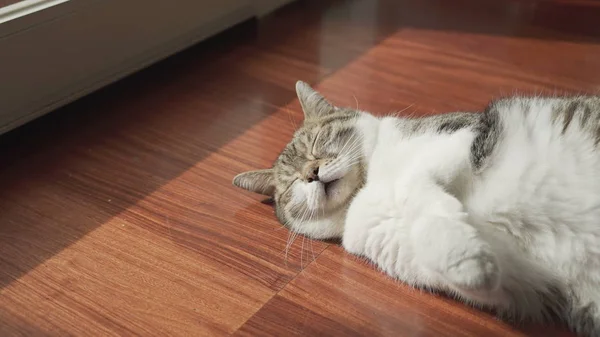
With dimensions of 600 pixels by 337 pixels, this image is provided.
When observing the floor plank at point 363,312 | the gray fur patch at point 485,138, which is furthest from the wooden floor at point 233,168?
the gray fur patch at point 485,138

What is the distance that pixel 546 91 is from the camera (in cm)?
196

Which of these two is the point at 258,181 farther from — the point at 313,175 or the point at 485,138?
the point at 485,138

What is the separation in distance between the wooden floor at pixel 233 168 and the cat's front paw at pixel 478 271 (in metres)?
0.15

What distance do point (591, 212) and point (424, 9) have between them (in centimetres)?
163

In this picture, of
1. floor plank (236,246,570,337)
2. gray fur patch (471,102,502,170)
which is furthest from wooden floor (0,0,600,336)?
gray fur patch (471,102,502,170)

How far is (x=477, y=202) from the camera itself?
123 centimetres

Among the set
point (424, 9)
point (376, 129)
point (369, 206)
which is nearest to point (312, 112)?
point (376, 129)

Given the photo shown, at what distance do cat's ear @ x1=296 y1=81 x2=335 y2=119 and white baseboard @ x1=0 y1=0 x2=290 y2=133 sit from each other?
679 mm

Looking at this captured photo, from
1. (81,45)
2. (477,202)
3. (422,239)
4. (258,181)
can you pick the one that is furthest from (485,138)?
(81,45)

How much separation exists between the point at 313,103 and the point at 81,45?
74cm

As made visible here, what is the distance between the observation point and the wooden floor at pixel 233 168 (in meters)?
1.25

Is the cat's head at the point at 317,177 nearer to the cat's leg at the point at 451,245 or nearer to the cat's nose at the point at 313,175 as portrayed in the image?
the cat's nose at the point at 313,175

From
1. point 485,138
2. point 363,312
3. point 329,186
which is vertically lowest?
point 363,312

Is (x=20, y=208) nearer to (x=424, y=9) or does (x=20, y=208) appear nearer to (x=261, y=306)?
(x=261, y=306)
